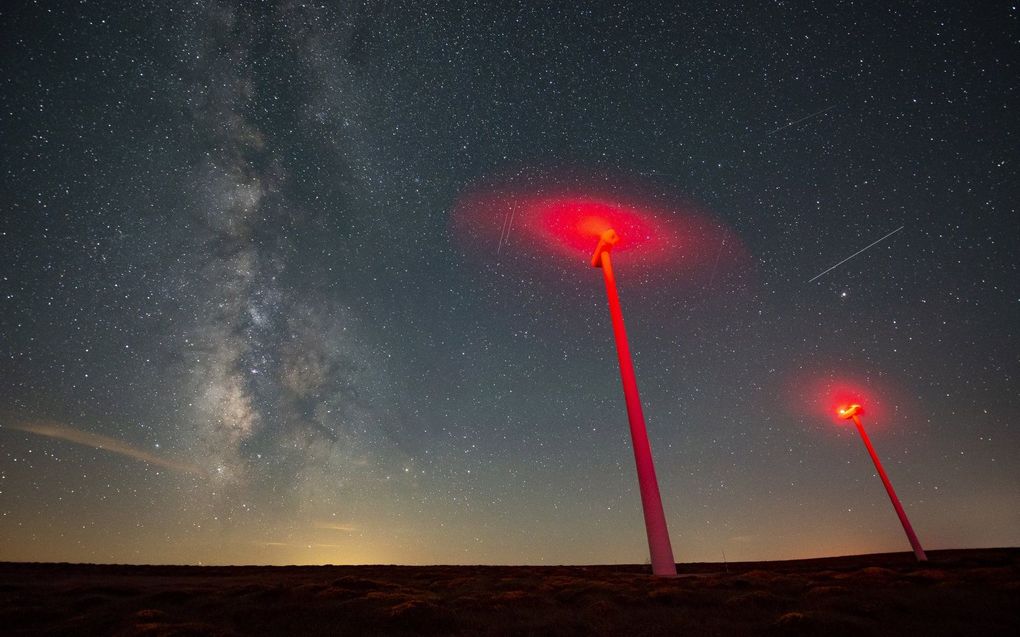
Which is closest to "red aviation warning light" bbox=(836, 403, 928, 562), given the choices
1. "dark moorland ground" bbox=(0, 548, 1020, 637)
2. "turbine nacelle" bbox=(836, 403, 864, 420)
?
"turbine nacelle" bbox=(836, 403, 864, 420)

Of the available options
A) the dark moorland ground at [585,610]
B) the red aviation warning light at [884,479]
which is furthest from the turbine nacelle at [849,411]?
the dark moorland ground at [585,610]

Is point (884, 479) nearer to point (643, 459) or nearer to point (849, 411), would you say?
point (849, 411)

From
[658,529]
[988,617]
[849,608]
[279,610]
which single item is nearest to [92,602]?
[279,610]

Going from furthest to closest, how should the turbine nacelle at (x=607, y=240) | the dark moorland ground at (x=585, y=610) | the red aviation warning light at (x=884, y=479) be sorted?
the red aviation warning light at (x=884, y=479)
the turbine nacelle at (x=607, y=240)
the dark moorland ground at (x=585, y=610)

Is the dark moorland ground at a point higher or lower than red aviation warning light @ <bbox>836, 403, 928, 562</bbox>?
lower

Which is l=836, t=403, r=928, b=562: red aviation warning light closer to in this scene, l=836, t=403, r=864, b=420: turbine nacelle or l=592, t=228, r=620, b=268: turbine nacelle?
l=836, t=403, r=864, b=420: turbine nacelle

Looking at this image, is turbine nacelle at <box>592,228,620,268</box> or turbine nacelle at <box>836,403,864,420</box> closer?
turbine nacelle at <box>592,228,620,268</box>

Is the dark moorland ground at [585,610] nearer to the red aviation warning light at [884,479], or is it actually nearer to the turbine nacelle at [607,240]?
the turbine nacelle at [607,240]

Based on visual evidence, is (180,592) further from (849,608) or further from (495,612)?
(849,608)

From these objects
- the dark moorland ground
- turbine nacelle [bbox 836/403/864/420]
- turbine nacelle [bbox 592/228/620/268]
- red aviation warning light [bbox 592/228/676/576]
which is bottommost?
the dark moorland ground

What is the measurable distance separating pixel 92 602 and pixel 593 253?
101 feet

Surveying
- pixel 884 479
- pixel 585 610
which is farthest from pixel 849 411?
pixel 585 610

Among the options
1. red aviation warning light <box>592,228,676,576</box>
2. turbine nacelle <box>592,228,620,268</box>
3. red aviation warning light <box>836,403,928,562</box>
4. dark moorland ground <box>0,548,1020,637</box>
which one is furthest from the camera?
red aviation warning light <box>836,403,928,562</box>

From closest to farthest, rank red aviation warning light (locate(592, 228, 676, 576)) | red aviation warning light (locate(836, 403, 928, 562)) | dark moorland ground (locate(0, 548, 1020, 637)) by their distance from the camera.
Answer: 1. dark moorland ground (locate(0, 548, 1020, 637))
2. red aviation warning light (locate(592, 228, 676, 576))
3. red aviation warning light (locate(836, 403, 928, 562))
